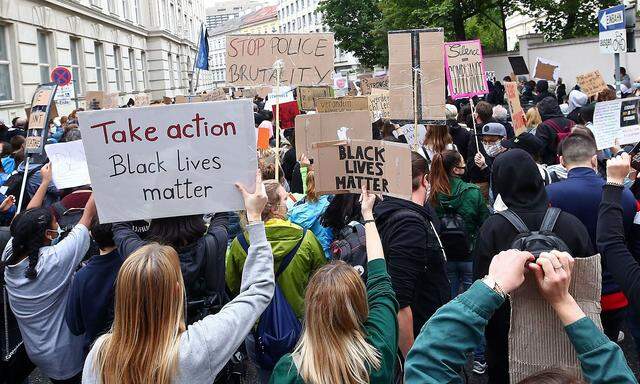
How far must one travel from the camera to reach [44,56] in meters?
21.4

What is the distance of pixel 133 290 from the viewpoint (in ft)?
7.22

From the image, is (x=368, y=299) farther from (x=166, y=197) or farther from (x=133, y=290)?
(x=166, y=197)

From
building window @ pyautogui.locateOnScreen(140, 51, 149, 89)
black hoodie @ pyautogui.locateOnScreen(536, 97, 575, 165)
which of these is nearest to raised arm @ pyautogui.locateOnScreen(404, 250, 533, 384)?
black hoodie @ pyautogui.locateOnScreen(536, 97, 575, 165)

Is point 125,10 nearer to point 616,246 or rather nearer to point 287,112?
point 287,112

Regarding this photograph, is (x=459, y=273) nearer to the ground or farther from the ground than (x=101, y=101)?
nearer to the ground

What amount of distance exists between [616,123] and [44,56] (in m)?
20.7

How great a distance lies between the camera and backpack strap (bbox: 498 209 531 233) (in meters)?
3.08

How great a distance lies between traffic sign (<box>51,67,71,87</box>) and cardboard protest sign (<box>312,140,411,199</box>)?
11808 mm

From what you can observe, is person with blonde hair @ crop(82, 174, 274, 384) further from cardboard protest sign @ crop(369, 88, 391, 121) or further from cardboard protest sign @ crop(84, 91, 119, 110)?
cardboard protest sign @ crop(84, 91, 119, 110)

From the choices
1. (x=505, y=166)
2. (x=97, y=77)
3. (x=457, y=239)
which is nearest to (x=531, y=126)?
(x=457, y=239)

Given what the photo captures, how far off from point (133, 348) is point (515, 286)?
1289 mm

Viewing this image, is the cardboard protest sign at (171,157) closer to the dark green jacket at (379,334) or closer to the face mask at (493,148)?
the dark green jacket at (379,334)

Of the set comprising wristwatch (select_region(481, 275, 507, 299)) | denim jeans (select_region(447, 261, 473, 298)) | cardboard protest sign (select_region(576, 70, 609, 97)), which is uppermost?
cardboard protest sign (select_region(576, 70, 609, 97))

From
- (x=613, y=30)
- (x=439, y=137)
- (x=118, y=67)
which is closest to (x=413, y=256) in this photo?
(x=439, y=137)
